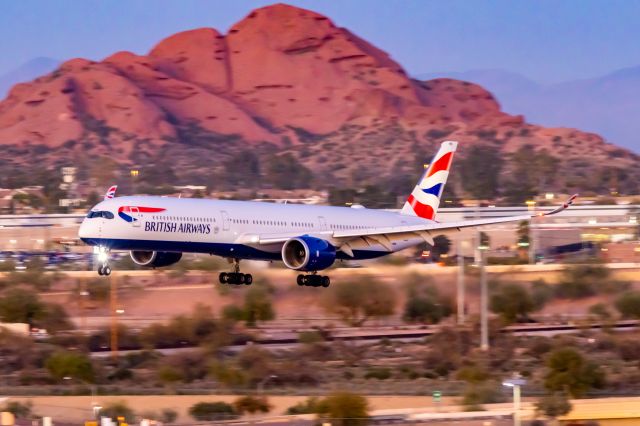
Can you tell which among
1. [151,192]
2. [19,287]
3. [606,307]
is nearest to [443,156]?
[606,307]

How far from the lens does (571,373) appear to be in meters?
66.7

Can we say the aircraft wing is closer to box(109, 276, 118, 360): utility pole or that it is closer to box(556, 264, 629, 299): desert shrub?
box(109, 276, 118, 360): utility pole

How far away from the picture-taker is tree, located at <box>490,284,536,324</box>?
83.8 m

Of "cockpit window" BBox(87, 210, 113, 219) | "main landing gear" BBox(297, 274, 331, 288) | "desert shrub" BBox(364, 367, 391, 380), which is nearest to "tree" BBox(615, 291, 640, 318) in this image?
"desert shrub" BBox(364, 367, 391, 380)

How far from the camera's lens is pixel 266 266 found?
75.0m

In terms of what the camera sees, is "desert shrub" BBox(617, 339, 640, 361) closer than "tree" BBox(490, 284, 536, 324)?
Yes

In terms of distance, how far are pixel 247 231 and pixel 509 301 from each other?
101 feet

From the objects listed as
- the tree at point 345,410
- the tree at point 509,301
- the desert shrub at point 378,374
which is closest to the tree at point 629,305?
the tree at point 509,301

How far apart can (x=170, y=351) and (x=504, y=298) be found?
2215 centimetres

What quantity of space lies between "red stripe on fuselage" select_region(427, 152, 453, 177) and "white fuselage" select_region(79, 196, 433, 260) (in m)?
7.86

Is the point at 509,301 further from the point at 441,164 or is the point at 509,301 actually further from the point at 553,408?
the point at 553,408

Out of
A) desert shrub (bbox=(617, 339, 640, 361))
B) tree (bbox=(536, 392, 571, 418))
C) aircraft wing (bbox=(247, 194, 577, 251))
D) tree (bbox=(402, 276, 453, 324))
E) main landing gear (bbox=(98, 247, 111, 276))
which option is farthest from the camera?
tree (bbox=(402, 276, 453, 324))

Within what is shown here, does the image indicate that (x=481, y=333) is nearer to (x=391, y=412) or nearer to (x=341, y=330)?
(x=341, y=330)

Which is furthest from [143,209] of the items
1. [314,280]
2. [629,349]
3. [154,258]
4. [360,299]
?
[629,349]
